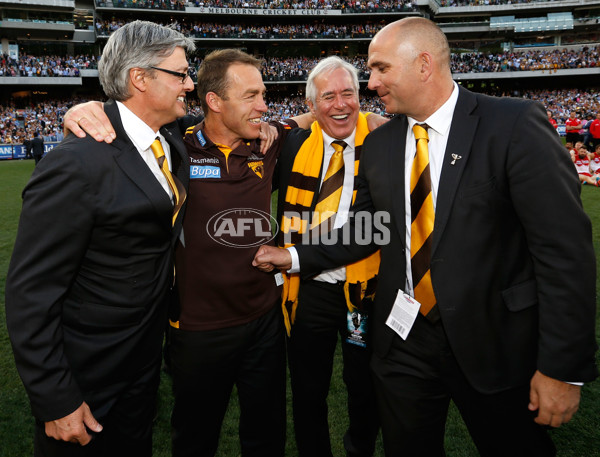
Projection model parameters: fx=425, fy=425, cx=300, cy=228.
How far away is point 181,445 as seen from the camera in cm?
257

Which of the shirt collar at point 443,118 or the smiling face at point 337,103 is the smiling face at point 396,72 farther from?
the smiling face at point 337,103

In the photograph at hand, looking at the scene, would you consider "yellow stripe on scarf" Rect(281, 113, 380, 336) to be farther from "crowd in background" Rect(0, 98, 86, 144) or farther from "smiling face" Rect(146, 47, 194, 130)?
"crowd in background" Rect(0, 98, 86, 144)

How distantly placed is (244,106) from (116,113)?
0.83 metres

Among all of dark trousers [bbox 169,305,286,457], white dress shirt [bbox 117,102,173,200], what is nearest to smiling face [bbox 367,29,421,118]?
white dress shirt [bbox 117,102,173,200]

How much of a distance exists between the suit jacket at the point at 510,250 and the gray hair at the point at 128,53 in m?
1.35

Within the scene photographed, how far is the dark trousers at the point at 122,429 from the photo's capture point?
1.92 meters

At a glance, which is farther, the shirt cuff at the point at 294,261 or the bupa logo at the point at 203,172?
the shirt cuff at the point at 294,261

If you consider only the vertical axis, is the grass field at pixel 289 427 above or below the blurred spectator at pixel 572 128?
below

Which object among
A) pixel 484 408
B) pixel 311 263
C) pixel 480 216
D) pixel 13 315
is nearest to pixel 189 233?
pixel 311 263

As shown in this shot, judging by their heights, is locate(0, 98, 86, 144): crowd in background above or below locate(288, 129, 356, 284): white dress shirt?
above

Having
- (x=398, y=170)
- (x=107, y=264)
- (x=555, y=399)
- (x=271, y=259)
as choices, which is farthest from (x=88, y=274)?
(x=555, y=399)

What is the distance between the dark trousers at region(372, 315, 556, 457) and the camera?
1.99m

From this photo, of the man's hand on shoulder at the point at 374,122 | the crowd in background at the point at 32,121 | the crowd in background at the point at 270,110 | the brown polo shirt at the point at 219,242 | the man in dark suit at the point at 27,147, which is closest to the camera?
the brown polo shirt at the point at 219,242

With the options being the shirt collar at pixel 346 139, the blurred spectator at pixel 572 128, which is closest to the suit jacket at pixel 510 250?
the shirt collar at pixel 346 139
